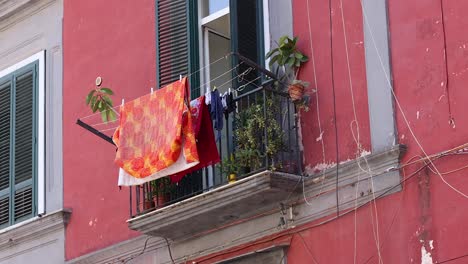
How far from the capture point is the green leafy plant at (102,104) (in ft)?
44.9

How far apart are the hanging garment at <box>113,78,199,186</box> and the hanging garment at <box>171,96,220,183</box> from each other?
126 mm

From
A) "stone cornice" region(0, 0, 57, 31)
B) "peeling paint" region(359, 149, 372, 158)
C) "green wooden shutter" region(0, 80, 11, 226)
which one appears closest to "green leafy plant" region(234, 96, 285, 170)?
"peeling paint" region(359, 149, 372, 158)

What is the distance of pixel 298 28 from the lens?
12555 mm

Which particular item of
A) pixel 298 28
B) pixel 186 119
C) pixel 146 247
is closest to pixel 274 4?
pixel 298 28

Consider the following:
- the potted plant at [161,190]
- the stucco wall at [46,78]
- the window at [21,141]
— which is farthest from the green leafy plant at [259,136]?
the window at [21,141]

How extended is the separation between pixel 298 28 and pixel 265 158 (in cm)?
143

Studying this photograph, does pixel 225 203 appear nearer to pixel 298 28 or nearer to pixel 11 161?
pixel 298 28

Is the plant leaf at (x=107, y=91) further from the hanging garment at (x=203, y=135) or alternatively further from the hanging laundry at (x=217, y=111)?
the hanging laundry at (x=217, y=111)

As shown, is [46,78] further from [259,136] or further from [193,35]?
[259,136]

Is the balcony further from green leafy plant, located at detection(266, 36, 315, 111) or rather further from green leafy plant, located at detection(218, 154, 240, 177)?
green leafy plant, located at detection(266, 36, 315, 111)

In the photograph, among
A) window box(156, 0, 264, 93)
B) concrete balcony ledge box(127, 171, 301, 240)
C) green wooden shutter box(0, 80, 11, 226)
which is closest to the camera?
concrete balcony ledge box(127, 171, 301, 240)

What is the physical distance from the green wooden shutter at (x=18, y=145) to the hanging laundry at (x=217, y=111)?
10.7 ft

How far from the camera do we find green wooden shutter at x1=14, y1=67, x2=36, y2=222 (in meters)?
15.0

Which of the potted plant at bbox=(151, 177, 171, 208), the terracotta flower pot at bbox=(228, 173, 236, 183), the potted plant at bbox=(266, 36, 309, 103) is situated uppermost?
the potted plant at bbox=(266, 36, 309, 103)
